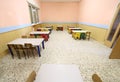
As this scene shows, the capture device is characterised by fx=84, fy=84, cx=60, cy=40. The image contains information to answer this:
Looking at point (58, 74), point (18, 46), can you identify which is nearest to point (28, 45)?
point (18, 46)

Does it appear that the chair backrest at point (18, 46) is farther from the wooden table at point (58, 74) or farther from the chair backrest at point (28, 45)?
the wooden table at point (58, 74)

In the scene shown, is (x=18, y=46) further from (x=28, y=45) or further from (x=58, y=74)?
(x=58, y=74)

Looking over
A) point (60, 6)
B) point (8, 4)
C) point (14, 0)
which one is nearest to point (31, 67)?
point (8, 4)

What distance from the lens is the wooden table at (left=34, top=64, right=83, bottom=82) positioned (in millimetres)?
943

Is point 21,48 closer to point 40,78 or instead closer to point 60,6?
point 40,78

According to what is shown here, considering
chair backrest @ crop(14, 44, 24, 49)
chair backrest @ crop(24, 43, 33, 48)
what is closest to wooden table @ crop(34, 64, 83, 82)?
chair backrest @ crop(24, 43, 33, 48)

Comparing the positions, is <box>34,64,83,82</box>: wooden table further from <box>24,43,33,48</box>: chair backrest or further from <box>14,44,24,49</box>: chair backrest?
<box>14,44,24,49</box>: chair backrest

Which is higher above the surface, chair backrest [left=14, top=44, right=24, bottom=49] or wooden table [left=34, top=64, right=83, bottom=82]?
wooden table [left=34, top=64, right=83, bottom=82]

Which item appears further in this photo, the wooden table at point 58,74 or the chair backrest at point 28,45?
the chair backrest at point 28,45

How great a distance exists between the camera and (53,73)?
1049 millimetres

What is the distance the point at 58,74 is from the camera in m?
1.03

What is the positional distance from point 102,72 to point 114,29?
2.44 meters

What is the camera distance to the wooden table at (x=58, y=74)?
94cm

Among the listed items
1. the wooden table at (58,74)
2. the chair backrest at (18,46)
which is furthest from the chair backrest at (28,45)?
the wooden table at (58,74)
